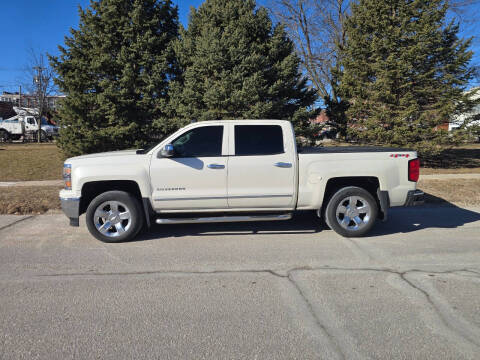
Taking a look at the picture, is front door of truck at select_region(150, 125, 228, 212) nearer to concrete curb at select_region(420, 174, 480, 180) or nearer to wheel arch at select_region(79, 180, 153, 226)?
wheel arch at select_region(79, 180, 153, 226)

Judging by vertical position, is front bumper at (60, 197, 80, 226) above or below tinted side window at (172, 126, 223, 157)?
below

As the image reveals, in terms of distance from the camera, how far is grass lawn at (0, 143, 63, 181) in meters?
10.8

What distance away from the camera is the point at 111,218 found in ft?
16.5

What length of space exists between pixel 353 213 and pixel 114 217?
12.4 ft

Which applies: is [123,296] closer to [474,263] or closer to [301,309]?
[301,309]

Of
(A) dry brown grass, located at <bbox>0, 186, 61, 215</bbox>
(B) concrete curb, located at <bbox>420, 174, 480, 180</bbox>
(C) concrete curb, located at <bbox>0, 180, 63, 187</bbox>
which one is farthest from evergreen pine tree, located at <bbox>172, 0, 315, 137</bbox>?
(A) dry brown grass, located at <bbox>0, 186, 61, 215</bbox>

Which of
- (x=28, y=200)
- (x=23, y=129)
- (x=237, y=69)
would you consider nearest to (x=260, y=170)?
(x=28, y=200)

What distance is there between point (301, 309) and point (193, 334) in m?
1.03

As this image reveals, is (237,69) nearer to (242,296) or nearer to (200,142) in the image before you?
(200,142)

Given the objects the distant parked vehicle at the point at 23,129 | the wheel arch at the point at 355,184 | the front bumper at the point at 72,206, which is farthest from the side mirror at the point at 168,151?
the distant parked vehicle at the point at 23,129

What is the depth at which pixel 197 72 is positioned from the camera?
11.9m

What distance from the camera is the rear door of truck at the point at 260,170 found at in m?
5.08

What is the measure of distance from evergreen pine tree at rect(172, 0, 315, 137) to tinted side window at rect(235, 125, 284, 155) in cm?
563

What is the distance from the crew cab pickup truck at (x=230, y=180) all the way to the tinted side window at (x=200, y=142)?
16 millimetres
